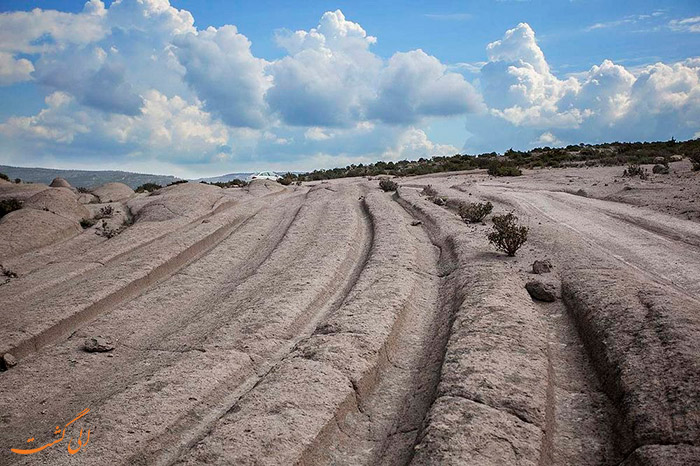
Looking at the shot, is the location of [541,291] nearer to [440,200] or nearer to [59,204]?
[440,200]

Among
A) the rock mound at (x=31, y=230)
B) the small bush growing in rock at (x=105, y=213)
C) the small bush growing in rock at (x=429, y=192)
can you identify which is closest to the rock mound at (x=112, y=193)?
the small bush growing in rock at (x=105, y=213)

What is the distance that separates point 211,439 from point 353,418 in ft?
6.17

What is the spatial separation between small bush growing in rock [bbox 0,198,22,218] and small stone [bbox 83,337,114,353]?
2027 cm

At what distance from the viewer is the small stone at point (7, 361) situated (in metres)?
9.23

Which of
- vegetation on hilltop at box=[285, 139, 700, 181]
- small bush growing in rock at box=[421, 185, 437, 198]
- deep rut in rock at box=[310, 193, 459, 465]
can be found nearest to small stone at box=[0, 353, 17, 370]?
deep rut in rock at box=[310, 193, 459, 465]

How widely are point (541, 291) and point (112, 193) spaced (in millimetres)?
32361

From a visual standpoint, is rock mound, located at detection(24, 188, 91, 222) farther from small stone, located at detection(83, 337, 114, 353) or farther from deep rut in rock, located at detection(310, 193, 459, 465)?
deep rut in rock, located at detection(310, 193, 459, 465)

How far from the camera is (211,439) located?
561cm

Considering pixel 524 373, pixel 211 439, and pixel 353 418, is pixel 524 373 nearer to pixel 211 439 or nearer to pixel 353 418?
pixel 353 418

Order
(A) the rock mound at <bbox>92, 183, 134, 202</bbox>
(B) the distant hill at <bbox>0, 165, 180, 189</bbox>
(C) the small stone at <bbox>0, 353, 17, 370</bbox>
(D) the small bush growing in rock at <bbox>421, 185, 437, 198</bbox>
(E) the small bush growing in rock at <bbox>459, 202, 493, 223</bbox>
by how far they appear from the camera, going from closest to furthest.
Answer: (C) the small stone at <bbox>0, 353, 17, 370</bbox> < (E) the small bush growing in rock at <bbox>459, 202, 493, 223</bbox> < (D) the small bush growing in rock at <bbox>421, 185, 437, 198</bbox> < (A) the rock mound at <bbox>92, 183, 134, 202</bbox> < (B) the distant hill at <bbox>0, 165, 180, 189</bbox>

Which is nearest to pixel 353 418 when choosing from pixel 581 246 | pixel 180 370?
pixel 180 370

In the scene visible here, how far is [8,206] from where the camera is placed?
25.3 metres

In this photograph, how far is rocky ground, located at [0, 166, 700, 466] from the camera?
5496mm

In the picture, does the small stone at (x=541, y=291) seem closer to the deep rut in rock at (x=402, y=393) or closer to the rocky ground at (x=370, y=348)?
the rocky ground at (x=370, y=348)
